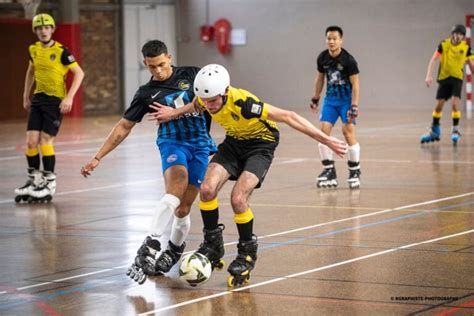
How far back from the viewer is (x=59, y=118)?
48.7 feet

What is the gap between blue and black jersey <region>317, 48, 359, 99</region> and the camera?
1559 cm

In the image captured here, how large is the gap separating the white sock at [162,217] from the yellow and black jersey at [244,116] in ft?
2.66

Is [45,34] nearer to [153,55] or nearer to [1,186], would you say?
[1,186]

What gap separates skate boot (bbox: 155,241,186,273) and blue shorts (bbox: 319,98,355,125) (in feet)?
21.5

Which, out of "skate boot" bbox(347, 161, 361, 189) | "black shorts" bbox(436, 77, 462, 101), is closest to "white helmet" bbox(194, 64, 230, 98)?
"skate boot" bbox(347, 161, 361, 189)

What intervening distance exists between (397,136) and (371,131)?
180cm

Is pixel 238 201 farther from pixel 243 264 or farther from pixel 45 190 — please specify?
pixel 45 190

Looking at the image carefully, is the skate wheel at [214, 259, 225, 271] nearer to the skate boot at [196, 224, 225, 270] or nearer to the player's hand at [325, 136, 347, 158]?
the skate boot at [196, 224, 225, 270]

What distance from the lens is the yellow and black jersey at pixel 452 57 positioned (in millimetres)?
22516

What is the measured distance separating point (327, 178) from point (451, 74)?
26.9 feet

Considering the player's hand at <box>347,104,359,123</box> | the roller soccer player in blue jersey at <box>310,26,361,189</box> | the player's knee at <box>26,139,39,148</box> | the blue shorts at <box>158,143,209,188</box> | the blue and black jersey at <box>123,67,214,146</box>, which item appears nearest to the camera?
the blue shorts at <box>158,143,209,188</box>

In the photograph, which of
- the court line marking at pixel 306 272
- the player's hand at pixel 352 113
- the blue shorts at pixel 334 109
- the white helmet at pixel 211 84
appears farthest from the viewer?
the blue shorts at pixel 334 109

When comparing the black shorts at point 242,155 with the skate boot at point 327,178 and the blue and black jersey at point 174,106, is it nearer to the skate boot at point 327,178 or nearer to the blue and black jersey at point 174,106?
the blue and black jersey at point 174,106

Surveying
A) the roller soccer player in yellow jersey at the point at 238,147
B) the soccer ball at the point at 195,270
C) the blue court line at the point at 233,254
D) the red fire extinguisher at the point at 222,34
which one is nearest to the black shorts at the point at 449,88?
the blue court line at the point at 233,254
